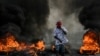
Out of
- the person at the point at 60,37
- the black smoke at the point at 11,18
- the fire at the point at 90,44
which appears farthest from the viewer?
the black smoke at the point at 11,18

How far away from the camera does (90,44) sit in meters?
28.6

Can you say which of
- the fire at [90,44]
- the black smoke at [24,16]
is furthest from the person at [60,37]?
the black smoke at [24,16]

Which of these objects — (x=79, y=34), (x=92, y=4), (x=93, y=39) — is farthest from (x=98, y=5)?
(x=79, y=34)

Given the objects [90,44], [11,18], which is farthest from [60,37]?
[11,18]

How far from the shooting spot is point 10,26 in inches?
1325

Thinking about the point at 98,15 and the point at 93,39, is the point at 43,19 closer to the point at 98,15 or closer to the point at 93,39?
the point at 98,15

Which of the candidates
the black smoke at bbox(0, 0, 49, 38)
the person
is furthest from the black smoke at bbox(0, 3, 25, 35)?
the person

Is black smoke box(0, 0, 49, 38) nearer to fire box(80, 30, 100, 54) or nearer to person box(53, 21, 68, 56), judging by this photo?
fire box(80, 30, 100, 54)

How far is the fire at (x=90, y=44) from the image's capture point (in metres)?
27.2

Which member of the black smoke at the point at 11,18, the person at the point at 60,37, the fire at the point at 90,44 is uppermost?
the black smoke at the point at 11,18

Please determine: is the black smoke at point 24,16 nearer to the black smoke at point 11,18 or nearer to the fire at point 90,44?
the black smoke at point 11,18

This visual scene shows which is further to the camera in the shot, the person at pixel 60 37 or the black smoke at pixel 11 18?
the black smoke at pixel 11 18

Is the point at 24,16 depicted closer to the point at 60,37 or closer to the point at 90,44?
the point at 90,44

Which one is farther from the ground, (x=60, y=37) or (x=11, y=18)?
(x=11, y=18)
